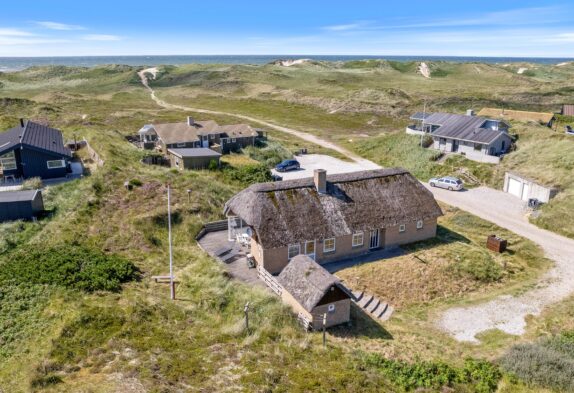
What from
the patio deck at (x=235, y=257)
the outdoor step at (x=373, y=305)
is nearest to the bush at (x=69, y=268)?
the patio deck at (x=235, y=257)

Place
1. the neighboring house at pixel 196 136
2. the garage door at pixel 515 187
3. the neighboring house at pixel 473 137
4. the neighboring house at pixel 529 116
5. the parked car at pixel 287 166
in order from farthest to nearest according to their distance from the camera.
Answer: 1. the neighboring house at pixel 529 116
2. the neighboring house at pixel 196 136
3. the parked car at pixel 287 166
4. the neighboring house at pixel 473 137
5. the garage door at pixel 515 187

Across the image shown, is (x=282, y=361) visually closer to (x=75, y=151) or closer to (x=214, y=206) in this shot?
(x=214, y=206)

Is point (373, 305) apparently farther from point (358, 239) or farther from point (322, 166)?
point (322, 166)

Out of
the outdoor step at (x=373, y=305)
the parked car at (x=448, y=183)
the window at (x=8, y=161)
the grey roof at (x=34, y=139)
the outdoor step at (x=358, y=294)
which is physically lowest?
the outdoor step at (x=373, y=305)

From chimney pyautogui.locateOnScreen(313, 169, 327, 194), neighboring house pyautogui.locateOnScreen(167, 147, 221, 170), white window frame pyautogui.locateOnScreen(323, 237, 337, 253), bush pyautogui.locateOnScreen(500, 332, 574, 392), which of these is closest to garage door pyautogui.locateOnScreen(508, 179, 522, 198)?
chimney pyautogui.locateOnScreen(313, 169, 327, 194)

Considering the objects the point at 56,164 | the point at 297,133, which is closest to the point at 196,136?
the point at 56,164

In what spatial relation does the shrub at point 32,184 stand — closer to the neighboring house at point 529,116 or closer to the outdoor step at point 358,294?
the outdoor step at point 358,294
